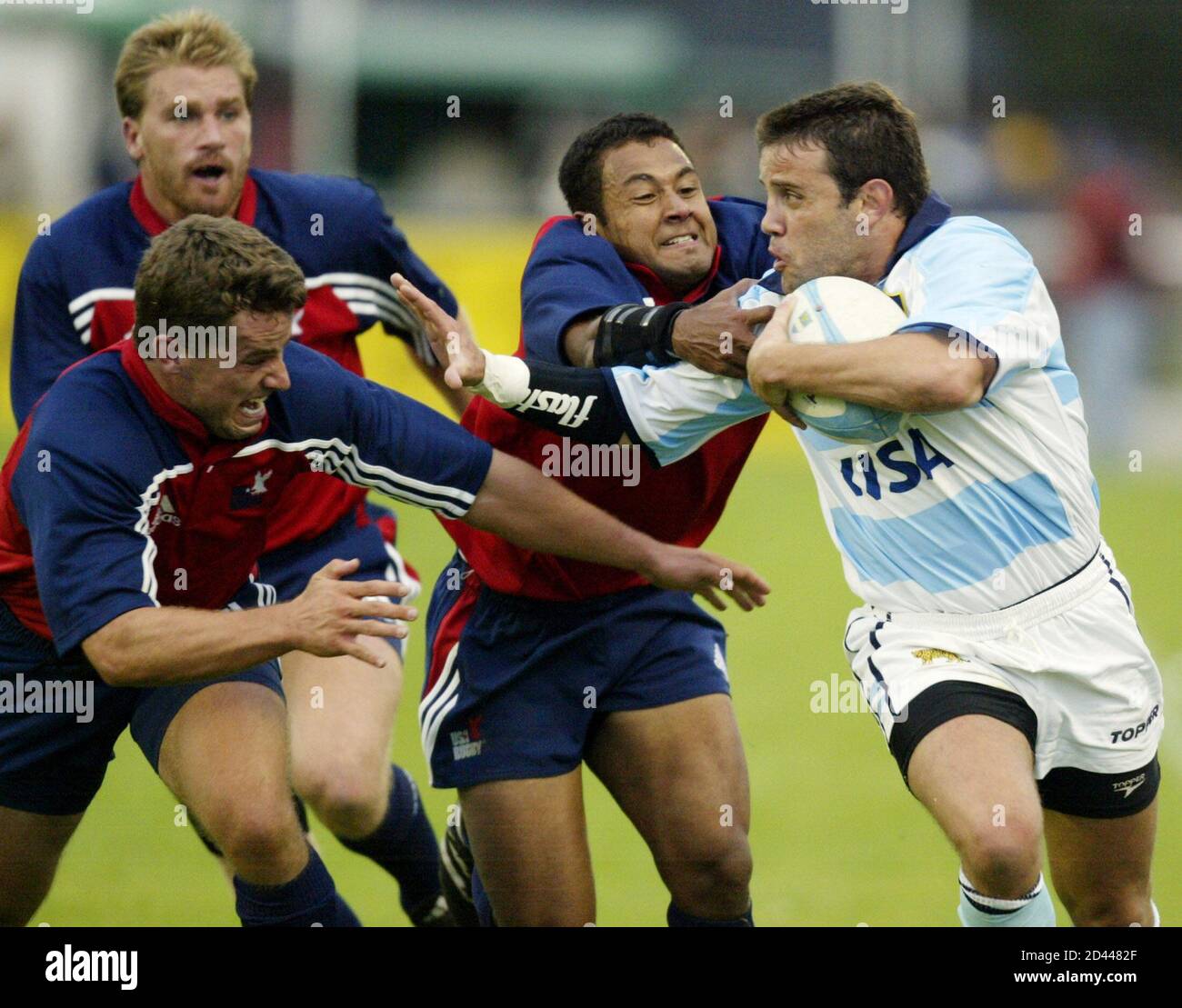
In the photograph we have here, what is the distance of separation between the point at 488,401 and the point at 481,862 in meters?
1.27

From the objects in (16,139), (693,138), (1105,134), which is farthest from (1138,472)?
(16,139)

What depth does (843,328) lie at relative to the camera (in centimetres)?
417

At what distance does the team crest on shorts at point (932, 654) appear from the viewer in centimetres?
422

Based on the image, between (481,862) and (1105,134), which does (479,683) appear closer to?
(481,862)

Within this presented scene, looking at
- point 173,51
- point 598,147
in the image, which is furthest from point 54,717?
point 173,51

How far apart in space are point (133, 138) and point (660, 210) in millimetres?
1942

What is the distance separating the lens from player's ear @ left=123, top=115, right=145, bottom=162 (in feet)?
18.5

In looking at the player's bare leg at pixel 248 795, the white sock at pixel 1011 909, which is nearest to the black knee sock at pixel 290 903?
Answer: the player's bare leg at pixel 248 795

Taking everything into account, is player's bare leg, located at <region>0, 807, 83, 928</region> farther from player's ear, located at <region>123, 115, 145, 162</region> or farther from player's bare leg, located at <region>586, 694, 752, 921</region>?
player's ear, located at <region>123, 115, 145, 162</region>

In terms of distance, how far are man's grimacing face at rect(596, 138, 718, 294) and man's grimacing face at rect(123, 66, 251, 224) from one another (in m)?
1.38

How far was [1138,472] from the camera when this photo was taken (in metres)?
16.8

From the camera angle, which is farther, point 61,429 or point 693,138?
point 693,138

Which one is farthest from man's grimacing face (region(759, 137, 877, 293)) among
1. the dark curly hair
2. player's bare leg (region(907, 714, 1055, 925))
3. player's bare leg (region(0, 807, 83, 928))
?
player's bare leg (region(0, 807, 83, 928))

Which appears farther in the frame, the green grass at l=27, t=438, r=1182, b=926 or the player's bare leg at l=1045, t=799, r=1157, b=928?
the green grass at l=27, t=438, r=1182, b=926
